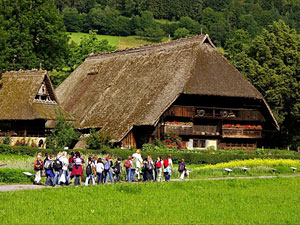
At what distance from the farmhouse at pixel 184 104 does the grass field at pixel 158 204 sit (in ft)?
81.7

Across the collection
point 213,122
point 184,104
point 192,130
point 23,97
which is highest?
point 23,97

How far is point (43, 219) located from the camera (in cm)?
2444

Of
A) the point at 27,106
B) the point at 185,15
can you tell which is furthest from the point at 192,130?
the point at 185,15

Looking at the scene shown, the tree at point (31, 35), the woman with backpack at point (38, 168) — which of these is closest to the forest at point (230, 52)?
the tree at point (31, 35)

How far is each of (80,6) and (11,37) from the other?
96.0 m

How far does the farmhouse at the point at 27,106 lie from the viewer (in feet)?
205

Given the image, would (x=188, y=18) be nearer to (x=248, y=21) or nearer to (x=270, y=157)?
(x=248, y=21)

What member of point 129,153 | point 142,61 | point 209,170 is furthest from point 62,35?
point 209,170

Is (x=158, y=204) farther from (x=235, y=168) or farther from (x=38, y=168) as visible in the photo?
(x=235, y=168)

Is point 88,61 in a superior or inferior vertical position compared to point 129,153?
superior

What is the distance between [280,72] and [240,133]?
15.1 metres

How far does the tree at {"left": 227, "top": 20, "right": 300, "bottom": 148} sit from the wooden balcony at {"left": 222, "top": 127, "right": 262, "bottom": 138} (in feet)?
35.9

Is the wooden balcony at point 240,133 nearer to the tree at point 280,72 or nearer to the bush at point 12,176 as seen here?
the tree at point 280,72

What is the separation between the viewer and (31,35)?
78.2m
